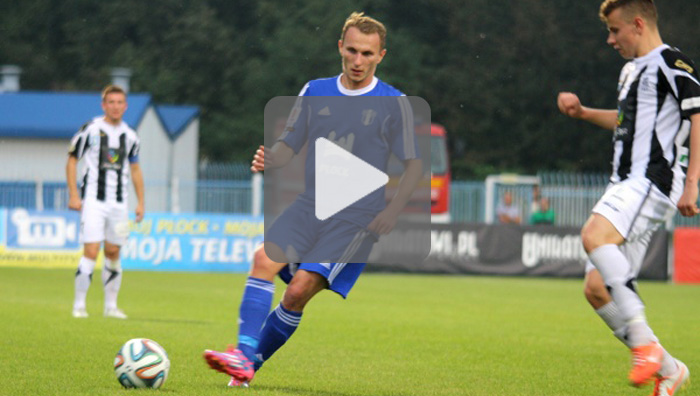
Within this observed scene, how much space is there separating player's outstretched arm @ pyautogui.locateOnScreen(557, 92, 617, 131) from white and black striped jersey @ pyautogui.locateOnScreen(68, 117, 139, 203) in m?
6.68

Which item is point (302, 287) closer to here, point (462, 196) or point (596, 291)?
point (596, 291)

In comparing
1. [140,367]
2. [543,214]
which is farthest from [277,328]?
[543,214]

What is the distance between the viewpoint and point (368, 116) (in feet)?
23.9

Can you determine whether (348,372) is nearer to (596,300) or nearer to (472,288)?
(596,300)

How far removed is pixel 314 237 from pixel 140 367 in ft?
4.27

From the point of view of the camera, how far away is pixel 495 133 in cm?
4988

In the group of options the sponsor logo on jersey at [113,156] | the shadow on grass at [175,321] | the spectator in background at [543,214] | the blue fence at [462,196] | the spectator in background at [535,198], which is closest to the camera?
the shadow on grass at [175,321]

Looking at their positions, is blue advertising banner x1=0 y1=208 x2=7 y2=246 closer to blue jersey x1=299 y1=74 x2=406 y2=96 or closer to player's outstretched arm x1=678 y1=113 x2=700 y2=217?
blue jersey x1=299 y1=74 x2=406 y2=96

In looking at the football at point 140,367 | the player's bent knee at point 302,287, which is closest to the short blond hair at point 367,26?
the player's bent knee at point 302,287

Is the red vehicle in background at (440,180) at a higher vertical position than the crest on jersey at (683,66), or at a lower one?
lower

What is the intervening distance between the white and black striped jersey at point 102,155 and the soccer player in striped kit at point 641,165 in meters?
7.08

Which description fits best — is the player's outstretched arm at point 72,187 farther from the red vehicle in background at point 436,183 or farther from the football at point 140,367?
the football at point 140,367

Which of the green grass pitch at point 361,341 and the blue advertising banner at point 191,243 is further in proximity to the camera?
the blue advertising banner at point 191,243

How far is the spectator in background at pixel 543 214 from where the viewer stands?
26.9 meters
